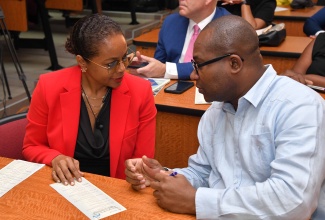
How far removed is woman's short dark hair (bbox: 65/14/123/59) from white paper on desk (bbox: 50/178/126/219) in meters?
0.53

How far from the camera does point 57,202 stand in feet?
4.33

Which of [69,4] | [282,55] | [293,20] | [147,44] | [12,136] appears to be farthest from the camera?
[69,4]

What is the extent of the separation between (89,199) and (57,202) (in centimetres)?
10

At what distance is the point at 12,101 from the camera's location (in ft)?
12.9

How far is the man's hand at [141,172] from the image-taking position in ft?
4.57

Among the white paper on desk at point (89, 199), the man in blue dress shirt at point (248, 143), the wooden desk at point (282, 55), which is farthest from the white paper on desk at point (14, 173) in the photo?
the wooden desk at point (282, 55)

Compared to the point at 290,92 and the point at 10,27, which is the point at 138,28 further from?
the point at 290,92

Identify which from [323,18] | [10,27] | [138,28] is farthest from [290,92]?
[138,28]

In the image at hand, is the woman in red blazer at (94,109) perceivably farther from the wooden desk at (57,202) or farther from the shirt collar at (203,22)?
the shirt collar at (203,22)

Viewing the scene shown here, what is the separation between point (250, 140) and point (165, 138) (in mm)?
1154

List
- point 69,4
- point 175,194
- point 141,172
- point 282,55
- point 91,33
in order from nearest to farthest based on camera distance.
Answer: point 175,194 → point 141,172 → point 91,33 → point 282,55 → point 69,4

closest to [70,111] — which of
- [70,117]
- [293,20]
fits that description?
[70,117]

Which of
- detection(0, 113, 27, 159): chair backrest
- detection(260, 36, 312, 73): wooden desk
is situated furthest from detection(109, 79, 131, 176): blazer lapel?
detection(260, 36, 312, 73): wooden desk

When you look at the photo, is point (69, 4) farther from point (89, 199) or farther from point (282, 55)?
point (89, 199)
